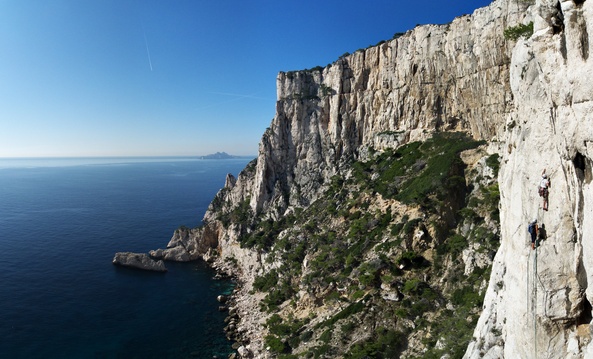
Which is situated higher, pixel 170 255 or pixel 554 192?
Result: pixel 554 192

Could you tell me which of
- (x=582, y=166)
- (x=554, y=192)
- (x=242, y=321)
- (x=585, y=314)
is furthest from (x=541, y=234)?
(x=242, y=321)

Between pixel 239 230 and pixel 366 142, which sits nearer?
pixel 366 142

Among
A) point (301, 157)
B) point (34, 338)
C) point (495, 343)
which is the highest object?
point (301, 157)

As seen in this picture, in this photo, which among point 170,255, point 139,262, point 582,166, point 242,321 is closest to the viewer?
point 582,166

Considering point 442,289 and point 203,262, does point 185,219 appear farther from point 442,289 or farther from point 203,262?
point 442,289

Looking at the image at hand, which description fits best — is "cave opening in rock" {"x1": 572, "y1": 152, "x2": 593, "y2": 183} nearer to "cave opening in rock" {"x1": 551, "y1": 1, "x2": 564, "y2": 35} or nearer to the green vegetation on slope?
"cave opening in rock" {"x1": 551, "y1": 1, "x2": 564, "y2": 35}

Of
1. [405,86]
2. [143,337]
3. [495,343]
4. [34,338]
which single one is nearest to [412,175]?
[405,86]

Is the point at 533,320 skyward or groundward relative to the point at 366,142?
groundward

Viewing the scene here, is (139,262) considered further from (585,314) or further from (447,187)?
(585,314)
